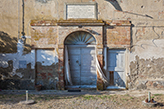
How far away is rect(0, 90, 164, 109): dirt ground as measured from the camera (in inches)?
227

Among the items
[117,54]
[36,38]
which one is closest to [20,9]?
[36,38]

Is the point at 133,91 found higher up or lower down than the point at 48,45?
lower down

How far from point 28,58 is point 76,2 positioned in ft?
11.5

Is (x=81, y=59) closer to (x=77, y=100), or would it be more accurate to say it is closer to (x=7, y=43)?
(x=77, y=100)

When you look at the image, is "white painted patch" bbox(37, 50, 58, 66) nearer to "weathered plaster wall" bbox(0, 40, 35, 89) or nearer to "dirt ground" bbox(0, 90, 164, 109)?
"weathered plaster wall" bbox(0, 40, 35, 89)

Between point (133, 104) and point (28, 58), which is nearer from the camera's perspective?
point (133, 104)

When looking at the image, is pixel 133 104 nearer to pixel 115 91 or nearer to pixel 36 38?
pixel 115 91

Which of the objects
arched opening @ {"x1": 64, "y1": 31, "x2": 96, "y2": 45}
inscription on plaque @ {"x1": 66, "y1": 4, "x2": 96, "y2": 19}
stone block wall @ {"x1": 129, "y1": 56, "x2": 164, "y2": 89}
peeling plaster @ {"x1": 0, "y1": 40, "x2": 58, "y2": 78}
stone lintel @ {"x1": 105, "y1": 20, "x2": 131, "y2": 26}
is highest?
inscription on plaque @ {"x1": 66, "y1": 4, "x2": 96, "y2": 19}

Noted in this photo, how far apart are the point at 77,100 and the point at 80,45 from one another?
2888 millimetres

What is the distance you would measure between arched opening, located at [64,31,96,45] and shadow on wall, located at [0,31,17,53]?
2.44 metres

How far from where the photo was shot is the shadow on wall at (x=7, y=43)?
8227 millimetres

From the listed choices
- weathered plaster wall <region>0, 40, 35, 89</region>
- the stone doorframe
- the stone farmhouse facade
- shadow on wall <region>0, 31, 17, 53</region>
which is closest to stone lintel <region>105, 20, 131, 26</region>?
the stone farmhouse facade

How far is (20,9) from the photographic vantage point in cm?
830

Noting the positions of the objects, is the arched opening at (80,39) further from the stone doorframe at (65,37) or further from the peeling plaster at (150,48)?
the peeling plaster at (150,48)
